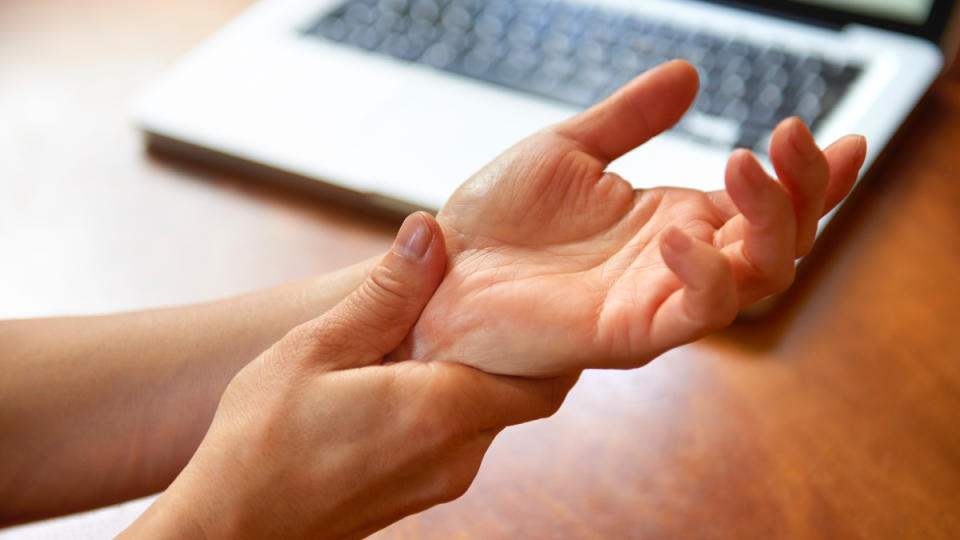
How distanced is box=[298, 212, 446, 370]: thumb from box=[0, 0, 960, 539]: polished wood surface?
0.11 metres

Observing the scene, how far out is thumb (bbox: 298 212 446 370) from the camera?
451mm

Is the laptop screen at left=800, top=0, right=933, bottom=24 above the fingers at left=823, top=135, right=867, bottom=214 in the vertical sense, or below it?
above

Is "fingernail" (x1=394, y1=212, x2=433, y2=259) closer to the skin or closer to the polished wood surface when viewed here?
the skin

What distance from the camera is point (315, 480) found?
421 mm

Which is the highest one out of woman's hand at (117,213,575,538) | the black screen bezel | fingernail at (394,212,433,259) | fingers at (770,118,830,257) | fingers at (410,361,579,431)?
the black screen bezel

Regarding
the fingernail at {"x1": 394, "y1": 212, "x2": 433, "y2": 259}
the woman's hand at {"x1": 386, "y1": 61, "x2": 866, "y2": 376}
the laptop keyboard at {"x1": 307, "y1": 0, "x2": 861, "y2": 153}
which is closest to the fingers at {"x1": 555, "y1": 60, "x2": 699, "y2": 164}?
the woman's hand at {"x1": 386, "y1": 61, "x2": 866, "y2": 376}

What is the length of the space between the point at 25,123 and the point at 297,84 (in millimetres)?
257

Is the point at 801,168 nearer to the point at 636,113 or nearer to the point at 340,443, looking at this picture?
the point at 636,113

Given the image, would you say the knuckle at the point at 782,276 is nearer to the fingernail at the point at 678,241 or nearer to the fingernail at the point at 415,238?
the fingernail at the point at 678,241

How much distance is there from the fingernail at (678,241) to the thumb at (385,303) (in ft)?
0.48

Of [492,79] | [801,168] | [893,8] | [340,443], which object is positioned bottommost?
[340,443]

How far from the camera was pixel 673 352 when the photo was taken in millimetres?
A: 578

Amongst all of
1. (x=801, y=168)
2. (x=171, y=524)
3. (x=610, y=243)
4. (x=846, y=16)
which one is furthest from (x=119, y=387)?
(x=846, y=16)

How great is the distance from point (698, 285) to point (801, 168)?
0.26 feet
